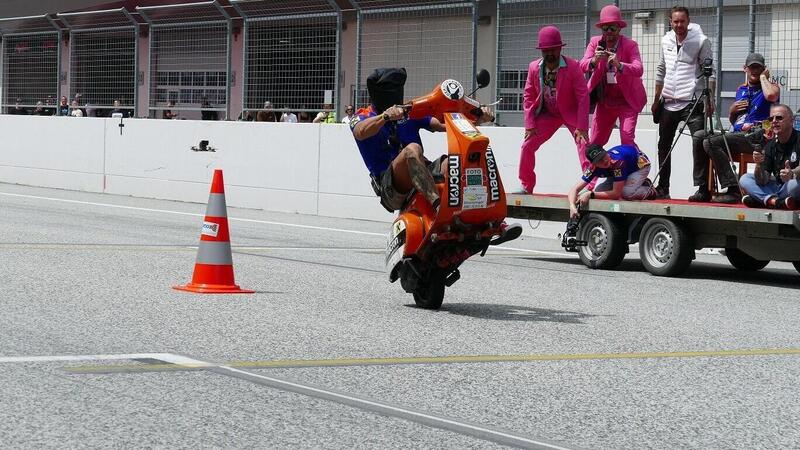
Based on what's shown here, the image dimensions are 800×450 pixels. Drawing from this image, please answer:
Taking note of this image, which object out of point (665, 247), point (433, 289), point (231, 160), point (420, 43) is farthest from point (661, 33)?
point (231, 160)

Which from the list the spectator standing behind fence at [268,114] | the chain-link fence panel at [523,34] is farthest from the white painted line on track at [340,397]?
the spectator standing behind fence at [268,114]

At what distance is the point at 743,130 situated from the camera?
43.1ft

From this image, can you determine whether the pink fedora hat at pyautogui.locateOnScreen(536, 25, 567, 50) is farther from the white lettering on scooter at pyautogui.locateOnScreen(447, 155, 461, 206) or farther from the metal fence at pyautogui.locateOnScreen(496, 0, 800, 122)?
the white lettering on scooter at pyautogui.locateOnScreen(447, 155, 461, 206)

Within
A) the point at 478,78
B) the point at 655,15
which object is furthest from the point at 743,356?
the point at 655,15

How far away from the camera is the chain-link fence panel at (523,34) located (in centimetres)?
1748

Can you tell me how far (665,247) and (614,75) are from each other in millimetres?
2199

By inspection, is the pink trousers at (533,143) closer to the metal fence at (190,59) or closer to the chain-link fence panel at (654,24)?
the chain-link fence panel at (654,24)

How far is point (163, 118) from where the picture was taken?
23.8m

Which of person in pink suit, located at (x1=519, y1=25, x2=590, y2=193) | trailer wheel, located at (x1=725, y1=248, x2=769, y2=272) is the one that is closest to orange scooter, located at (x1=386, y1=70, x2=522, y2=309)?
person in pink suit, located at (x1=519, y1=25, x2=590, y2=193)

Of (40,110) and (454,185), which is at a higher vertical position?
(40,110)

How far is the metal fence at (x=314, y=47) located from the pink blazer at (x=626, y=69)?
1.62 meters

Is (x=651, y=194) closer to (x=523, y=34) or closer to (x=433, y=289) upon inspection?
(x=433, y=289)

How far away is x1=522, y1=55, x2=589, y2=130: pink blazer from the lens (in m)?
14.3

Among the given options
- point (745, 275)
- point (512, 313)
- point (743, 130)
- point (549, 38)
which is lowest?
point (512, 313)
